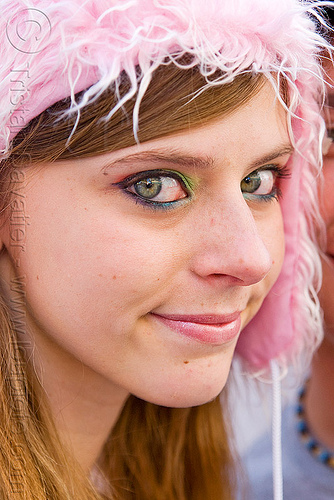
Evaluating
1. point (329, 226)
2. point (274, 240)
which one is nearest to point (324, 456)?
point (329, 226)

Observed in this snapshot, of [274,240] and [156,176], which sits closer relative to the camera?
[156,176]

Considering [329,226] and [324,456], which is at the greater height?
[329,226]

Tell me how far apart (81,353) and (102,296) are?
0.13m

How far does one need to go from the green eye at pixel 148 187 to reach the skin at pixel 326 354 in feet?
1.75

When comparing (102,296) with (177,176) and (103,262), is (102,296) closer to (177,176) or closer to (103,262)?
(103,262)

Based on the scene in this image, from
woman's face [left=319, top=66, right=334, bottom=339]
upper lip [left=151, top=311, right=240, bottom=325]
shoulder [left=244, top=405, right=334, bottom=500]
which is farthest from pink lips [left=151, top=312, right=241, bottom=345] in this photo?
shoulder [left=244, top=405, right=334, bottom=500]

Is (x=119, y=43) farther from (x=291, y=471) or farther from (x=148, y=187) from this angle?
(x=291, y=471)

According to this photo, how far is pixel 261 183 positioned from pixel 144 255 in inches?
13.1

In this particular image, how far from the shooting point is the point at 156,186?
0.98m

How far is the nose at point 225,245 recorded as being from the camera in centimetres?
98

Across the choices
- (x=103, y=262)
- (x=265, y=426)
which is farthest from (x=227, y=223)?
(x=265, y=426)

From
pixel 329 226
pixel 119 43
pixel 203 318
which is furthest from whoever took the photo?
pixel 329 226

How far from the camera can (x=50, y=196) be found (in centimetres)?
95

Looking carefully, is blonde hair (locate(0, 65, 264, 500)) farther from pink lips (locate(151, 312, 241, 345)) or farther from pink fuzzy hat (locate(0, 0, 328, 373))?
pink lips (locate(151, 312, 241, 345))
